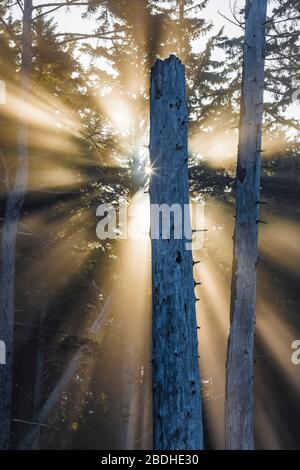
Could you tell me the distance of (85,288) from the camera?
690 inches

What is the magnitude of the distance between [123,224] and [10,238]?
4.28 meters

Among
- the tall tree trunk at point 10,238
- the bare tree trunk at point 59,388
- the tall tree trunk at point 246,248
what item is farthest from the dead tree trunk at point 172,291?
the bare tree trunk at point 59,388

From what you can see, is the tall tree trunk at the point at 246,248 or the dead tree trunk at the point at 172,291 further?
the tall tree trunk at the point at 246,248

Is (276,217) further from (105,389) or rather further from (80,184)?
(105,389)

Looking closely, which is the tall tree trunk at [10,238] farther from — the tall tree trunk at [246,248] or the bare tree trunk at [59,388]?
the tall tree trunk at [246,248]

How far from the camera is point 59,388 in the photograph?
16.6 meters

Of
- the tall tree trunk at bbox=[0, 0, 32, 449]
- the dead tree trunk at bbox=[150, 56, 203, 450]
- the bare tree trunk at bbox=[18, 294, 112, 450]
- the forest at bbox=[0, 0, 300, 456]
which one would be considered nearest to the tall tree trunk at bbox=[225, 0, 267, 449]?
the forest at bbox=[0, 0, 300, 456]

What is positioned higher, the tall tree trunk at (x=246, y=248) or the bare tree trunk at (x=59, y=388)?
the tall tree trunk at (x=246, y=248)

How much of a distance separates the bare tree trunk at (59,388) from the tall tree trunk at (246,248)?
305 inches

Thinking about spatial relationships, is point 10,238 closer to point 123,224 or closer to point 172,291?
point 123,224

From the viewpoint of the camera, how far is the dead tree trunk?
227 inches

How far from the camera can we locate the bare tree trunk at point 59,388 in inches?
615

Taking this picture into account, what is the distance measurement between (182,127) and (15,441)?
51.2ft

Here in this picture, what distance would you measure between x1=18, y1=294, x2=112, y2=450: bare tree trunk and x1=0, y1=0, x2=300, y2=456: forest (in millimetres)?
64
